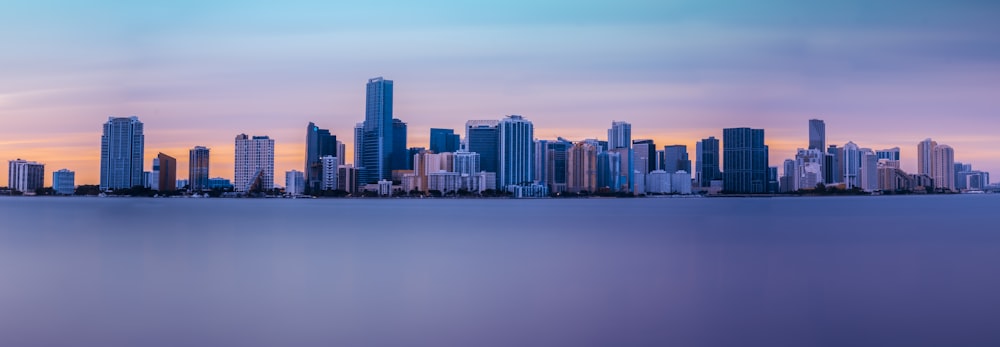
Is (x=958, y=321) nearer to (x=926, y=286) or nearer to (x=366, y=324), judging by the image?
(x=926, y=286)

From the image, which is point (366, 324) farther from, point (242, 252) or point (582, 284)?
point (242, 252)

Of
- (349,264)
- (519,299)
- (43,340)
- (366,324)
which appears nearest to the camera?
(43,340)

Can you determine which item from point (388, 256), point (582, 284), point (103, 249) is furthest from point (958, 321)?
point (103, 249)

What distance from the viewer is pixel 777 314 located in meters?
16.2

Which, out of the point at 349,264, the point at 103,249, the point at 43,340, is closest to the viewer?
the point at 43,340

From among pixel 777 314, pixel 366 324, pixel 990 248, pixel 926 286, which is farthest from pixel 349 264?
pixel 990 248

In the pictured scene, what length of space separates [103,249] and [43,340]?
1989cm

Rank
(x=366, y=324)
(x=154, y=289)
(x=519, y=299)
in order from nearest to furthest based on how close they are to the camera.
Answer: (x=366, y=324)
(x=519, y=299)
(x=154, y=289)

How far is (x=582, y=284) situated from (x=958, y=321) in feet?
27.5

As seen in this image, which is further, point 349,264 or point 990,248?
point 990,248

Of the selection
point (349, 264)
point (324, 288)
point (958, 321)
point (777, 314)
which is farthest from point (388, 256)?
point (958, 321)

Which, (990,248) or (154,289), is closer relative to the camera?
(154,289)

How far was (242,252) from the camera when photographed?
30969 mm

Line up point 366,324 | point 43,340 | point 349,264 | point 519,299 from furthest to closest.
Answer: point 349,264
point 519,299
point 366,324
point 43,340
